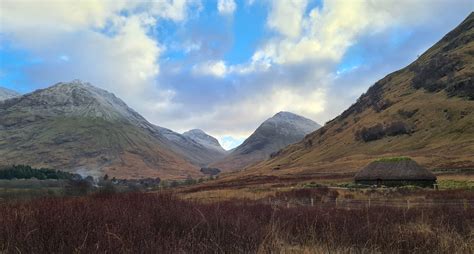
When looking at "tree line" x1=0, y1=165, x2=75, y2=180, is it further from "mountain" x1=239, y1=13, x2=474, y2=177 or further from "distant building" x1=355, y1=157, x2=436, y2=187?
"distant building" x1=355, y1=157, x2=436, y2=187

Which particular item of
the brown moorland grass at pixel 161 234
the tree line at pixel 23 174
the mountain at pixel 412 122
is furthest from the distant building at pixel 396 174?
the tree line at pixel 23 174

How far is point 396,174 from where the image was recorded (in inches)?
2191

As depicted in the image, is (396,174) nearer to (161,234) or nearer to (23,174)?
(161,234)

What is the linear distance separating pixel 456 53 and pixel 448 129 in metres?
48.5

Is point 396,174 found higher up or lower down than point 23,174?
lower down

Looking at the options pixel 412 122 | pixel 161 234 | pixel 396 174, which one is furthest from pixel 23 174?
pixel 161 234

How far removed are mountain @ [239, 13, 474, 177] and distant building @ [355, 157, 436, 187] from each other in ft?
85.2

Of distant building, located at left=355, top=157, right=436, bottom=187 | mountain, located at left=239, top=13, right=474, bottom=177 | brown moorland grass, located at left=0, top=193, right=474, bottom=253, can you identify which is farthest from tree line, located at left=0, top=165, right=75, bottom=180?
brown moorland grass, located at left=0, top=193, right=474, bottom=253

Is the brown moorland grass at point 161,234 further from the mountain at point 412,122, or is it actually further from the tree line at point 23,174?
the tree line at point 23,174

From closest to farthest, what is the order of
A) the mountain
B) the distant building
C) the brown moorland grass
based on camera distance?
the brown moorland grass, the distant building, the mountain

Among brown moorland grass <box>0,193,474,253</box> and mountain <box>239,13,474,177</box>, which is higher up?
mountain <box>239,13,474,177</box>

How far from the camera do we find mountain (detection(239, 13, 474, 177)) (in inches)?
4200

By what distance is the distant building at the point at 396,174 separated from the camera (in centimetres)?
5384

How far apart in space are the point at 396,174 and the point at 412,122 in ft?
274
